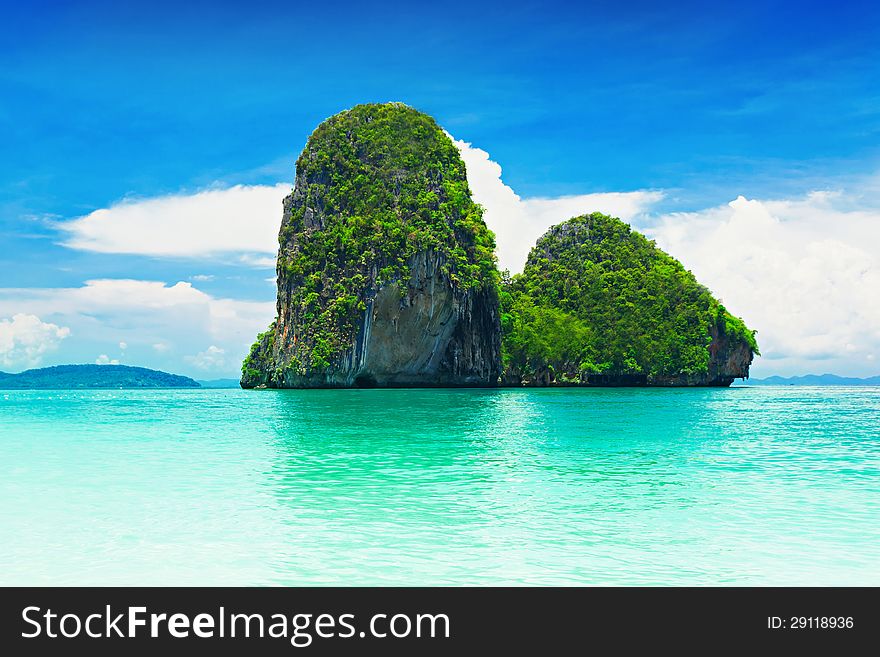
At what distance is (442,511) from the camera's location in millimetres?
8930

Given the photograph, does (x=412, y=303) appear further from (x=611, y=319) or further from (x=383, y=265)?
(x=611, y=319)

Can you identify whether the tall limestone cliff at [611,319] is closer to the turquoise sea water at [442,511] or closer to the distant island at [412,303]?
the distant island at [412,303]

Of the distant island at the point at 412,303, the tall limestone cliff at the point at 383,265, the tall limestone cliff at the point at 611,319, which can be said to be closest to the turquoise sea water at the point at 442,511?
the tall limestone cliff at the point at 383,265

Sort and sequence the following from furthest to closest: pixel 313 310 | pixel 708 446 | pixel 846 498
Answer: pixel 313 310 < pixel 708 446 < pixel 846 498

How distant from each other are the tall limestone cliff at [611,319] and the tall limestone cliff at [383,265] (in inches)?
495

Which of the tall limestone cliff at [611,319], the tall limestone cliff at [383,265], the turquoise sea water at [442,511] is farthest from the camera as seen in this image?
the tall limestone cliff at [611,319]

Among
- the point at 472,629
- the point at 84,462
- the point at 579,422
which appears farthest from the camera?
the point at 579,422

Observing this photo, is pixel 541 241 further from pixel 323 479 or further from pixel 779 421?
pixel 323 479

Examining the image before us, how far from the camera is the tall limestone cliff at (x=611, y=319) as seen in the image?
7869 centimetres

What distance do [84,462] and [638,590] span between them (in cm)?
1264

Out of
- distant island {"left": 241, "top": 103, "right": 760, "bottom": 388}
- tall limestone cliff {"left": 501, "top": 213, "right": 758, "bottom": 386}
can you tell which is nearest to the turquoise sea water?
distant island {"left": 241, "top": 103, "right": 760, "bottom": 388}

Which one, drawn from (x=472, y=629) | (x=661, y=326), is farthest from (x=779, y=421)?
(x=661, y=326)

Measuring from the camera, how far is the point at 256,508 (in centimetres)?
936

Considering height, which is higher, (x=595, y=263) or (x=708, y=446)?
(x=595, y=263)
